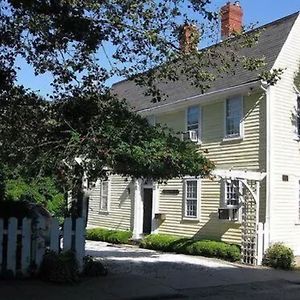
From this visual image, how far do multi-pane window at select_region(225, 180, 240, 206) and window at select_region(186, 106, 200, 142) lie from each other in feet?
8.72

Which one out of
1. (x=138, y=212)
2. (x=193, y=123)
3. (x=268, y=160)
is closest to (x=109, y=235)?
(x=138, y=212)

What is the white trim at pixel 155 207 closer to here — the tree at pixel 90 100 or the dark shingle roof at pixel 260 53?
the dark shingle roof at pixel 260 53

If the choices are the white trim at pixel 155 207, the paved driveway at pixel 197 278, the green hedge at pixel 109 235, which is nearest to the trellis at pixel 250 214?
the paved driveway at pixel 197 278

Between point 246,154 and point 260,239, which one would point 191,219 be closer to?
point 246,154

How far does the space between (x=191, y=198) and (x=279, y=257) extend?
5112 mm

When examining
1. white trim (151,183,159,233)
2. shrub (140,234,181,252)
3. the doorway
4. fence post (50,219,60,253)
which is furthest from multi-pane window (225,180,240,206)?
fence post (50,219,60,253)

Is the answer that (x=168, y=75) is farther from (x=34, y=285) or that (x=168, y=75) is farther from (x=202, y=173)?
(x=34, y=285)

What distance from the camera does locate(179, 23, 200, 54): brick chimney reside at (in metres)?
10.8

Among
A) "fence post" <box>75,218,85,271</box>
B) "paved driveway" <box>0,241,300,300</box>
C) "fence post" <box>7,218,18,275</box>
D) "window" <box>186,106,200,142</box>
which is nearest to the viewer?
"paved driveway" <box>0,241,300,300</box>

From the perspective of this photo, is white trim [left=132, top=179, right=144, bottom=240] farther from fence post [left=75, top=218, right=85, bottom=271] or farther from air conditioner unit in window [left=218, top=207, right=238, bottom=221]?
fence post [left=75, top=218, right=85, bottom=271]

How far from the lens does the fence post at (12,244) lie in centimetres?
1107

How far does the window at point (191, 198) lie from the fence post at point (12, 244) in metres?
10.1

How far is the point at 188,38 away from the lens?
36.2 ft

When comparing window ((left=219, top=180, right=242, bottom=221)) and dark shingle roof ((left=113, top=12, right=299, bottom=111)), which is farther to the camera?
dark shingle roof ((left=113, top=12, right=299, bottom=111))
